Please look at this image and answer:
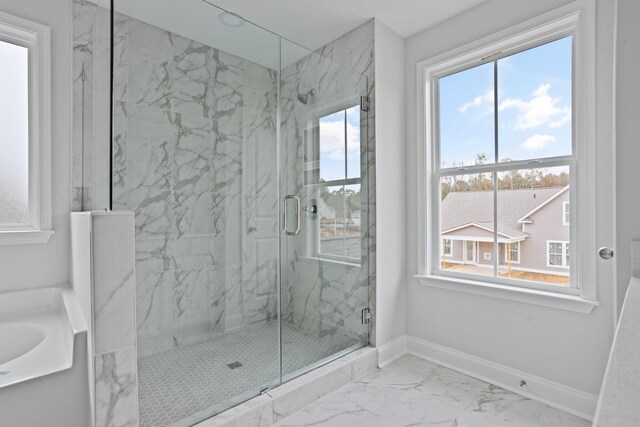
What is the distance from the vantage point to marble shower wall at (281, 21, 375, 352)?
87.4 inches

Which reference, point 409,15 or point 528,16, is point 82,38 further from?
point 528,16

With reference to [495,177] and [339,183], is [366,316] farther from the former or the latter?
[495,177]

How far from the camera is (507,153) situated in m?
2.15

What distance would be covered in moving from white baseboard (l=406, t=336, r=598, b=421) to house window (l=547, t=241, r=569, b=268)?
0.68 metres

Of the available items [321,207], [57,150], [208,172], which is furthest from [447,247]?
[57,150]

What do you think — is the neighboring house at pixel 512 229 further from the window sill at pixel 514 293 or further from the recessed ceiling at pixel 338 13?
the recessed ceiling at pixel 338 13

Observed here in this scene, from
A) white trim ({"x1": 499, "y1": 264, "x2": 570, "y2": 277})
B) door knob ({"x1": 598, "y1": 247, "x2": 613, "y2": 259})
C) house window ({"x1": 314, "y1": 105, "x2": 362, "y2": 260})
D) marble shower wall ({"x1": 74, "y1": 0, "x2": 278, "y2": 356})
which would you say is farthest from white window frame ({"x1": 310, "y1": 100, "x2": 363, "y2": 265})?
door knob ({"x1": 598, "y1": 247, "x2": 613, "y2": 259})

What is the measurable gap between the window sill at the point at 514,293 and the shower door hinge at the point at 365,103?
133 centimetres

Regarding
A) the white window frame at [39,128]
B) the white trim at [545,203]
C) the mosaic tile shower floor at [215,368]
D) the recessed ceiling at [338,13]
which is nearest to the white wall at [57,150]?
the white window frame at [39,128]

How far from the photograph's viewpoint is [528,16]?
199cm

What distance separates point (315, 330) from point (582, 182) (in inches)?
73.9

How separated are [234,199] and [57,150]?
3.47 ft

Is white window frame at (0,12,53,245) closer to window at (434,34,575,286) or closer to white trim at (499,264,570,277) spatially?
window at (434,34,575,286)

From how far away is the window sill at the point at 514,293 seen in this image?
5.89 feet
